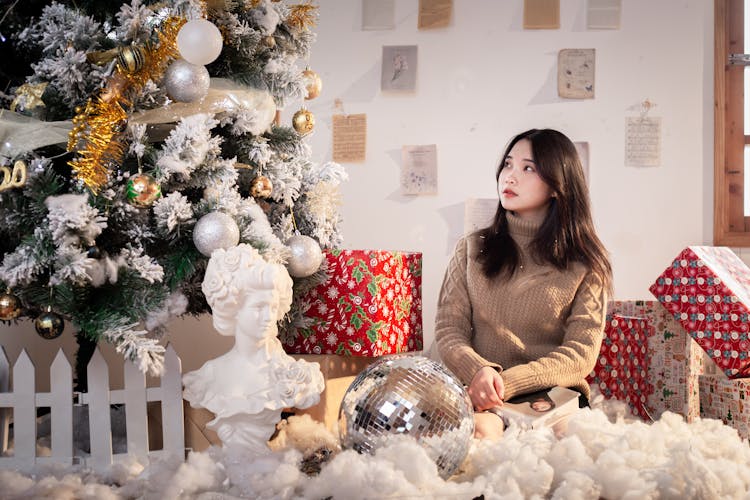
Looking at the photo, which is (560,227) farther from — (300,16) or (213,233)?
(213,233)

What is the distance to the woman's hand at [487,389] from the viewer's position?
4.43 feet

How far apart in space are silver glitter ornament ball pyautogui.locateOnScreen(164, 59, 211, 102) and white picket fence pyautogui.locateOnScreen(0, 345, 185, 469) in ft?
1.30

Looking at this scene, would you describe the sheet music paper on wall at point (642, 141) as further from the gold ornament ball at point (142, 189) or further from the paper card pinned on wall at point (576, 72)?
the gold ornament ball at point (142, 189)

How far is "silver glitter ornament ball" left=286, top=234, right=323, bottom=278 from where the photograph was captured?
4.00 feet

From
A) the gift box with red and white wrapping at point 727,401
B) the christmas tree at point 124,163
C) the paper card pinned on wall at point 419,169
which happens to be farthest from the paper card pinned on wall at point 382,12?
the gift box with red and white wrapping at point 727,401

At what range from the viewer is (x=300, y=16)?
132 cm

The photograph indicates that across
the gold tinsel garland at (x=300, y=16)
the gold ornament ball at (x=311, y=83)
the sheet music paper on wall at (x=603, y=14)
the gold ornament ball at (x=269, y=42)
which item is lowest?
the gold ornament ball at (x=311, y=83)

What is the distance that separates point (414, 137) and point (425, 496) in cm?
158

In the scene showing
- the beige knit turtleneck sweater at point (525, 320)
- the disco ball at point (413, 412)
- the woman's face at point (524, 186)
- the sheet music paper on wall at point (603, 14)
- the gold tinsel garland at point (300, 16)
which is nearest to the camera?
the disco ball at point (413, 412)

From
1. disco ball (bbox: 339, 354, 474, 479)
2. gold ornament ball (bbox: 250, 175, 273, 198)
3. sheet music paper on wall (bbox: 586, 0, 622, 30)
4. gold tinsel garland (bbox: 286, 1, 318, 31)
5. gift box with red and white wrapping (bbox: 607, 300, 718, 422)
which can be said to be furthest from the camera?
sheet music paper on wall (bbox: 586, 0, 622, 30)

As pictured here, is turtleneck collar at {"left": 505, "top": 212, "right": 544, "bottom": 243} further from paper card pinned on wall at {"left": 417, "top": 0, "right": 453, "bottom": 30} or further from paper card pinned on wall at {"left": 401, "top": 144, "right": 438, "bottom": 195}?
paper card pinned on wall at {"left": 417, "top": 0, "right": 453, "bottom": 30}

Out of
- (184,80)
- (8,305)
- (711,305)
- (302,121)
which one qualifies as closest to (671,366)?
(711,305)

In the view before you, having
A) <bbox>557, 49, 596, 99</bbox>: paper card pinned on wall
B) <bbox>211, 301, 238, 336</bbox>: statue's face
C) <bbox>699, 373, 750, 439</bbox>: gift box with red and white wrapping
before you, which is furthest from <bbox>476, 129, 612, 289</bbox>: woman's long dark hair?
<bbox>557, 49, 596, 99</bbox>: paper card pinned on wall

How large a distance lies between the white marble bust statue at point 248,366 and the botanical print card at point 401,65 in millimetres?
1368
